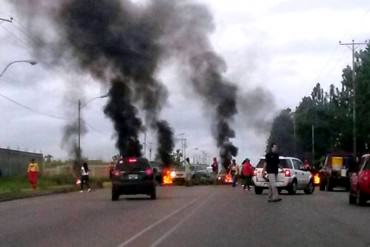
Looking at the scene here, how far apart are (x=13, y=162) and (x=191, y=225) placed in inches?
2246

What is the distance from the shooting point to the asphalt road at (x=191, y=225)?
16922 mm

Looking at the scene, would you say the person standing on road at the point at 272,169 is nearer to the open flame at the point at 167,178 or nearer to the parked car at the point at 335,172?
the parked car at the point at 335,172

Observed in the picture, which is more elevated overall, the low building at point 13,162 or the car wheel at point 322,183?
the low building at point 13,162

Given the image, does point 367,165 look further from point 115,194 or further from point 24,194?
point 24,194

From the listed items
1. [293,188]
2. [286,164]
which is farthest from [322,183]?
[286,164]

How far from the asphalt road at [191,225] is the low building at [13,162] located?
1670 inches

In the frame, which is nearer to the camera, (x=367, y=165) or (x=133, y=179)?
(x=367, y=165)

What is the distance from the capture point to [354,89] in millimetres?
75938

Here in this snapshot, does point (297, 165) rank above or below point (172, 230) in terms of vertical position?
above

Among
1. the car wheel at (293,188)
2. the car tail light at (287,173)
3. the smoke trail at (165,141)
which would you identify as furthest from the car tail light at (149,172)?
the smoke trail at (165,141)

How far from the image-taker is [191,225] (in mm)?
20688

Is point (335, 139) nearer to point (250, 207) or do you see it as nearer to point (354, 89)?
point (354, 89)

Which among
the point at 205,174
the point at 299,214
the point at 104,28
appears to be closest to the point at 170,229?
the point at 299,214

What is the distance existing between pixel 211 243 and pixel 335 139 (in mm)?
81662
